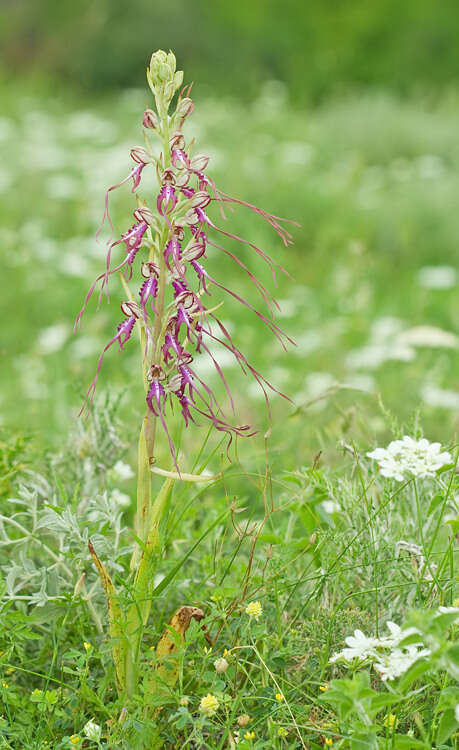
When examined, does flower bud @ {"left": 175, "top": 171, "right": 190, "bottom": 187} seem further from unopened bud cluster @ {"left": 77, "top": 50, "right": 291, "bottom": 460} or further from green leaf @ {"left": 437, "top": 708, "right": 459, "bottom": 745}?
green leaf @ {"left": 437, "top": 708, "right": 459, "bottom": 745}

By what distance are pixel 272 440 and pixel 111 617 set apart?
184cm

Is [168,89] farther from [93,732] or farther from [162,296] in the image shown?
[93,732]

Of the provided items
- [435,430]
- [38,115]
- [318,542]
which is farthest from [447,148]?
[318,542]

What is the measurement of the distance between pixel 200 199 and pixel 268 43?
13.3m

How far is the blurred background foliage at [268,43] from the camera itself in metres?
12.9

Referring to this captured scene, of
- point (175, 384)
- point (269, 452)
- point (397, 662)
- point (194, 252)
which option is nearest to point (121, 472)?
point (269, 452)

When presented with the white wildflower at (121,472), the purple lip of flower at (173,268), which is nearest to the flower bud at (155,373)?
the purple lip of flower at (173,268)

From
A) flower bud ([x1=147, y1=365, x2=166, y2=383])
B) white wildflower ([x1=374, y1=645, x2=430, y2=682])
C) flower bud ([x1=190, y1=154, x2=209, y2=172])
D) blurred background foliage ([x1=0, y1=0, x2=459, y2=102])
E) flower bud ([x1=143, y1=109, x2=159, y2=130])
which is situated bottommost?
white wildflower ([x1=374, y1=645, x2=430, y2=682])

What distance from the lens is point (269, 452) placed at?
190cm

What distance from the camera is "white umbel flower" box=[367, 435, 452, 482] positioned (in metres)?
1.35

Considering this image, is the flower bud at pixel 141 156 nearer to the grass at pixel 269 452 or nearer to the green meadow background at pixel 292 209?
the grass at pixel 269 452

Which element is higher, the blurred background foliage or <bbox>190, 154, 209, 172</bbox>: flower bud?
the blurred background foliage

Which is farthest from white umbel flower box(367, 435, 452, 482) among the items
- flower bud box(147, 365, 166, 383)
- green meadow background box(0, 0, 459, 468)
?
flower bud box(147, 365, 166, 383)

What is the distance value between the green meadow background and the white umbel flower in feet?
0.56
